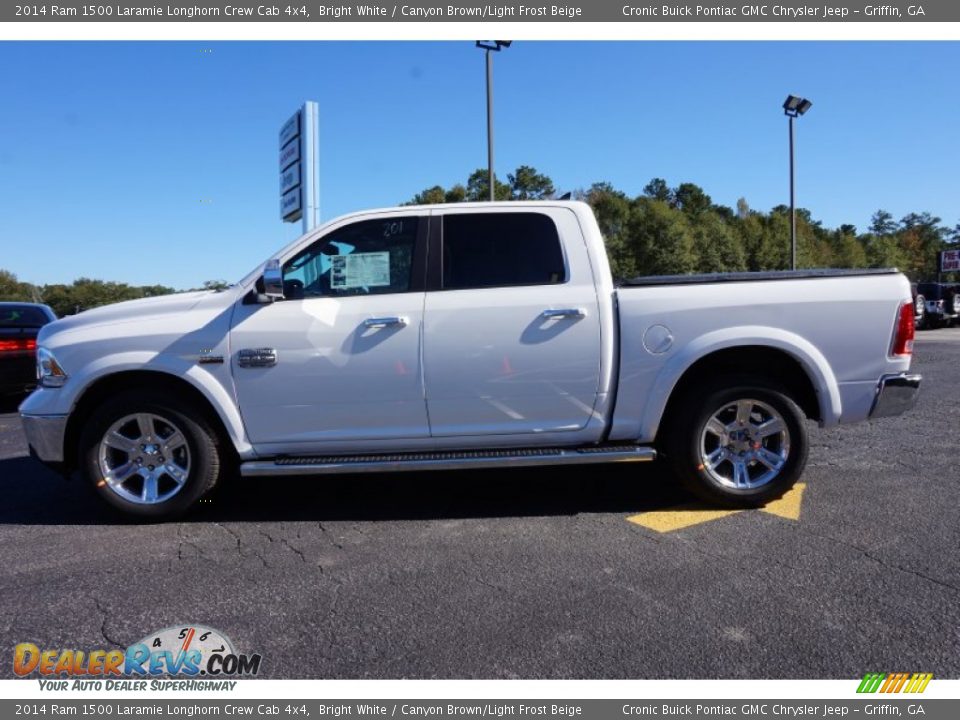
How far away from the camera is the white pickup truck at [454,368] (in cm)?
404

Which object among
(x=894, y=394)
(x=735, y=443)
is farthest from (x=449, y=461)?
(x=894, y=394)

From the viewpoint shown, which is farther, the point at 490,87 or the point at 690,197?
the point at 690,197

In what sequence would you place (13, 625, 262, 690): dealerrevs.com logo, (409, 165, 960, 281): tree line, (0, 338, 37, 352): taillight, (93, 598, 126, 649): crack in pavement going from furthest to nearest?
(409, 165, 960, 281): tree line, (0, 338, 37, 352): taillight, (93, 598, 126, 649): crack in pavement, (13, 625, 262, 690): dealerrevs.com logo

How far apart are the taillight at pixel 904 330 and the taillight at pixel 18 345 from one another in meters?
10.1

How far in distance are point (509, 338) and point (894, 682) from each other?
246cm

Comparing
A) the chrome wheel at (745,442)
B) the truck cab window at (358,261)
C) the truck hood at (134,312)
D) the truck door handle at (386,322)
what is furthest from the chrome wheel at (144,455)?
the chrome wheel at (745,442)

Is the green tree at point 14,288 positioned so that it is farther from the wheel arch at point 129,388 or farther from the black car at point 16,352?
the wheel arch at point 129,388

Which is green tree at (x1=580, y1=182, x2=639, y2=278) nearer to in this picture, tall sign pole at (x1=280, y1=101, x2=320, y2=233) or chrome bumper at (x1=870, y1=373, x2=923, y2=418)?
tall sign pole at (x1=280, y1=101, x2=320, y2=233)

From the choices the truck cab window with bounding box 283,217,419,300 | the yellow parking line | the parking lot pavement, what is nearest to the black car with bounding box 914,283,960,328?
the parking lot pavement

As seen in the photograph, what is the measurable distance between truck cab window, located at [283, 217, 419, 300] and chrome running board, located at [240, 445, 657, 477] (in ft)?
3.41

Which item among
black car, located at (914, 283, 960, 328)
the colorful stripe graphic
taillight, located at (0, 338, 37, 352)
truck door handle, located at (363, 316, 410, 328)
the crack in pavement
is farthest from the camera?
black car, located at (914, 283, 960, 328)

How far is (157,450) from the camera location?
418 centimetres

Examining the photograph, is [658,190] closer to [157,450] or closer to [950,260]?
[950,260]

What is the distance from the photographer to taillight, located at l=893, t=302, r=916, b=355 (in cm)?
406
